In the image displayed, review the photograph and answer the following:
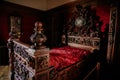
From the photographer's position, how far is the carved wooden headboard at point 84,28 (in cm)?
345

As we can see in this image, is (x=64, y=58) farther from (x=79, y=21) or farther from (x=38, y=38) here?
(x=79, y=21)

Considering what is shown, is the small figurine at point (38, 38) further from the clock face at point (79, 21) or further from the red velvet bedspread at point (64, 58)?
the clock face at point (79, 21)

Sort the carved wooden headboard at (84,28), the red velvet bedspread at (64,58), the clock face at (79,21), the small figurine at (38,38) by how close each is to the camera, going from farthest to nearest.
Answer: the clock face at (79,21) → the carved wooden headboard at (84,28) → the red velvet bedspread at (64,58) → the small figurine at (38,38)

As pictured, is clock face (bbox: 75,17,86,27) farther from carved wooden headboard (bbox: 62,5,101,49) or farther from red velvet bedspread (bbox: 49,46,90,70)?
red velvet bedspread (bbox: 49,46,90,70)

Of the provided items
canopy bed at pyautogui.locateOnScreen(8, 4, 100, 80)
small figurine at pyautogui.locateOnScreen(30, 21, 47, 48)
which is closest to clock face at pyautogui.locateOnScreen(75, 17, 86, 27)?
canopy bed at pyautogui.locateOnScreen(8, 4, 100, 80)

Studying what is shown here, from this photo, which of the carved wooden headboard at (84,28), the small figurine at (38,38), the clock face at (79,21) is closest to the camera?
the small figurine at (38,38)

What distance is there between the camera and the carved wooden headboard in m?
3.45

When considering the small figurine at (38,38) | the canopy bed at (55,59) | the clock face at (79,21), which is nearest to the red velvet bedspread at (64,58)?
the canopy bed at (55,59)

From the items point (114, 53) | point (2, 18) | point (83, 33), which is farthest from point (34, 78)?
point (2, 18)

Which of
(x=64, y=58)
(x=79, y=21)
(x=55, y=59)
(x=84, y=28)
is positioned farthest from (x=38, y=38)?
(x=79, y=21)

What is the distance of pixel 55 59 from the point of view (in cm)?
228

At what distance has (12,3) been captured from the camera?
452 cm

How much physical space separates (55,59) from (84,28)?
202 centimetres

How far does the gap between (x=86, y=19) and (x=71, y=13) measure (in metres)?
1.06
